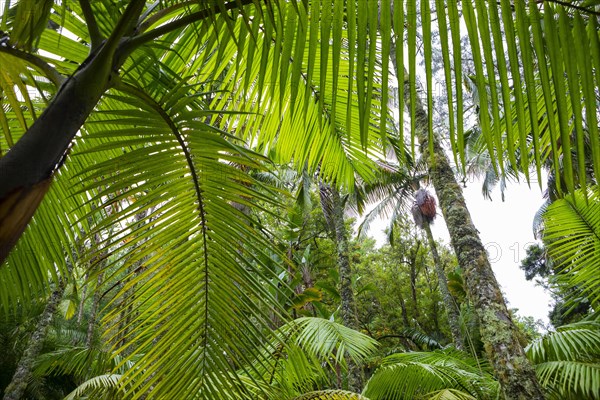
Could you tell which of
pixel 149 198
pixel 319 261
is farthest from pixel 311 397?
pixel 319 261

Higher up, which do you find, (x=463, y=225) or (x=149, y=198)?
(x=463, y=225)

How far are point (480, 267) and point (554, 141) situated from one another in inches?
104

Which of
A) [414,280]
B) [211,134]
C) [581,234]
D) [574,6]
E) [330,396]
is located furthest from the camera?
[414,280]

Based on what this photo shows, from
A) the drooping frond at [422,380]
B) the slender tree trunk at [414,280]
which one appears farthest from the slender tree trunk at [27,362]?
the slender tree trunk at [414,280]

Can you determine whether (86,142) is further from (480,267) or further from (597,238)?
(597,238)

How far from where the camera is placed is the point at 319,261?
611 inches

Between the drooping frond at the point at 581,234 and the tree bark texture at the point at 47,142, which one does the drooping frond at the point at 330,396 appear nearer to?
the drooping frond at the point at 581,234

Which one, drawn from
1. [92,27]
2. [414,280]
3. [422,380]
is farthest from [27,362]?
[414,280]

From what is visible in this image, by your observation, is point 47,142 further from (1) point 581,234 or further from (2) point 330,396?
(1) point 581,234

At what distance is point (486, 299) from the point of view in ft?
9.42

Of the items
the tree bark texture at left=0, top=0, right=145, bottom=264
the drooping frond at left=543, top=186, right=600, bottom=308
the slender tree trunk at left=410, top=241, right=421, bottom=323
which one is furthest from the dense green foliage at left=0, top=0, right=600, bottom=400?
the slender tree trunk at left=410, top=241, right=421, bottom=323

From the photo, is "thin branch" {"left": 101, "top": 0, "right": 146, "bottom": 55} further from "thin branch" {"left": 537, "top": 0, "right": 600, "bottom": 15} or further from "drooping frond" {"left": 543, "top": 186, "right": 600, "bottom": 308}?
"drooping frond" {"left": 543, "top": 186, "right": 600, "bottom": 308}

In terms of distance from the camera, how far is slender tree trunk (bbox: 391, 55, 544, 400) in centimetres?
252

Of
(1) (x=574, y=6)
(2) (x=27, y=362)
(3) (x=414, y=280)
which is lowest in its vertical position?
(2) (x=27, y=362)
